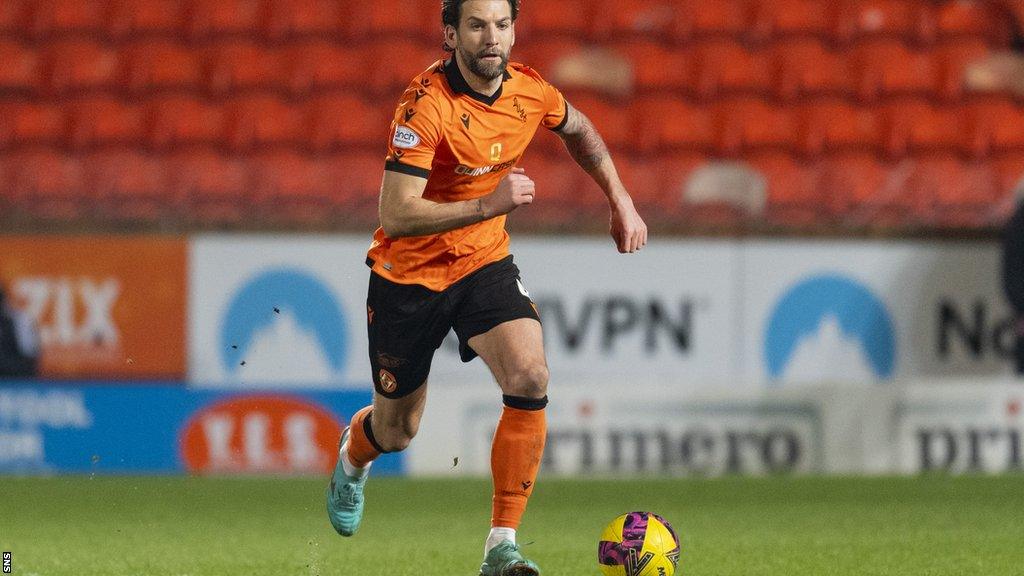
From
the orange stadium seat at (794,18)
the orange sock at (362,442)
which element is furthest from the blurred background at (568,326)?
the orange sock at (362,442)

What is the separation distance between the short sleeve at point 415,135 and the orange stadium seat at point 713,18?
6.27 meters

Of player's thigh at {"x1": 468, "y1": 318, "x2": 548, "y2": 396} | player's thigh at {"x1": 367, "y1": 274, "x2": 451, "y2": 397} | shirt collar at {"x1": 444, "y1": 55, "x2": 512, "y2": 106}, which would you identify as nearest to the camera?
player's thigh at {"x1": 468, "y1": 318, "x2": 548, "y2": 396}

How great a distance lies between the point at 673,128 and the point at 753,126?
51cm

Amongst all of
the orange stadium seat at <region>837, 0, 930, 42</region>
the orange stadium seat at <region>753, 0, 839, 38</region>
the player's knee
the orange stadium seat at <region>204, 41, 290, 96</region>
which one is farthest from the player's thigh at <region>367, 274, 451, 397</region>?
the orange stadium seat at <region>837, 0, 930, 42</region>

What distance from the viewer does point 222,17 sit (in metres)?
10.6

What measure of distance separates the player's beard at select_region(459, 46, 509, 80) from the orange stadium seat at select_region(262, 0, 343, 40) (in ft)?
19.9

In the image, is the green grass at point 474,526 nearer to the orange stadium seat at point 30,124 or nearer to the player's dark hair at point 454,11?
the player's dark hair at point 454,11

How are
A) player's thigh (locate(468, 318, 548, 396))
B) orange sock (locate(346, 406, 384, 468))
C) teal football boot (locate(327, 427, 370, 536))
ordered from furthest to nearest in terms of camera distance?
teal football boot (locate(327, 427, 370, 536)) < orange sock (locate(346, 406, 384, 468)) < player's thigh (locate(468, 318, 548, 396))

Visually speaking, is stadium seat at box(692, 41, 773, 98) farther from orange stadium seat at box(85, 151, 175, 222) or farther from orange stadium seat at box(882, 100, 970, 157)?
orange stadium seat at box(85, 151, 175, 222)

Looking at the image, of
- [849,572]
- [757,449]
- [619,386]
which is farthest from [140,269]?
[849,572]

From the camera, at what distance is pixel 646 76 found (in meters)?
10.4

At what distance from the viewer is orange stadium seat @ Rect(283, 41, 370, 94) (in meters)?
10.2

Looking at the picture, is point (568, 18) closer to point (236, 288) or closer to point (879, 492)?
point (236, 288)

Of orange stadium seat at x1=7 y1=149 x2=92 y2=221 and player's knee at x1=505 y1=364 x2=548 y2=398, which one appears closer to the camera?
player's knee at x1=505 y1=364 x2=548 y2=398
